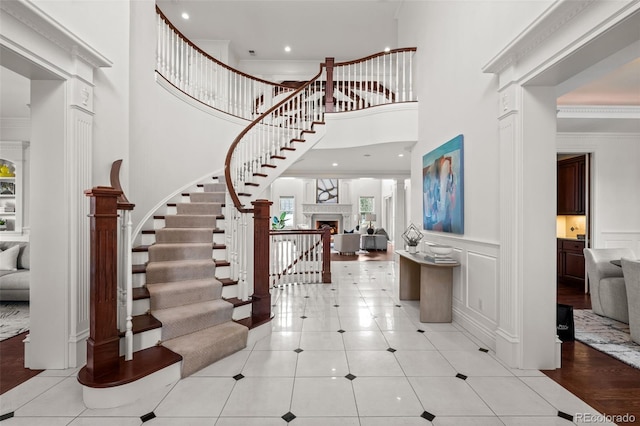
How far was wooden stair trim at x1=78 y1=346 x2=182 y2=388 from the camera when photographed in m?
1.99

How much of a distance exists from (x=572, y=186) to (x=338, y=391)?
6.52 meters

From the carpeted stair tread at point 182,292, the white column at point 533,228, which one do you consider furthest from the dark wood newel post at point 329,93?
the carpeted stair tread at point 182,292

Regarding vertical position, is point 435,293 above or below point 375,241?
above

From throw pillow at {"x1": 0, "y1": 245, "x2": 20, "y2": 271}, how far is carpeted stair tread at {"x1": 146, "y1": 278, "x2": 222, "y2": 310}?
9.74ft

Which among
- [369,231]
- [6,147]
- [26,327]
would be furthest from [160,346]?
[369,231]

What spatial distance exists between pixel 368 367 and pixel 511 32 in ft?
10.5

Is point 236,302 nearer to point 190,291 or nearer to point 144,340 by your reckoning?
point 190,291

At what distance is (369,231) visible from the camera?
37.0ft

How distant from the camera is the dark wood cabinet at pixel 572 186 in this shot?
5684 millimetres

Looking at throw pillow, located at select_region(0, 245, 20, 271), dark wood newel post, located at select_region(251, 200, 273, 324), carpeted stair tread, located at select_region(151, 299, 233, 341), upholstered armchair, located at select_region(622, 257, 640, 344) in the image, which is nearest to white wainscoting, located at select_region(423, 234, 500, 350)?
upholstered armchair, located at select_region(622, 257, 640, 344)

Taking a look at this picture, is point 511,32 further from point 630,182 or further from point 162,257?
point 630,182

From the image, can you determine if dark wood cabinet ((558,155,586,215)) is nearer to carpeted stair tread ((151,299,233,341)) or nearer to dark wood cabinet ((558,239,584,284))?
dark wood cabinet ((558,239,584,284))

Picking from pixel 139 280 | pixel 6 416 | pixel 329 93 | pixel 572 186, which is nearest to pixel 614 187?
pixel 572 186

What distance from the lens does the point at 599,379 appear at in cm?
232
